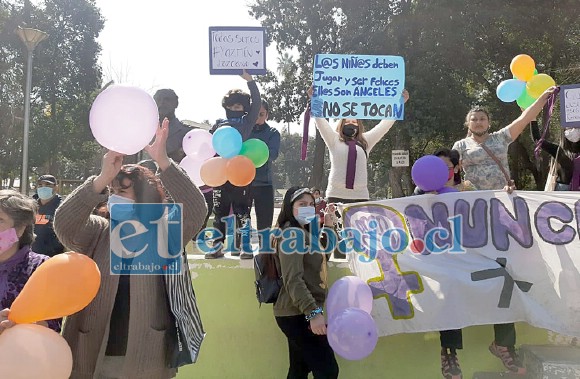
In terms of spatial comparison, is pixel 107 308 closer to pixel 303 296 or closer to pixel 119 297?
pixel 119 297

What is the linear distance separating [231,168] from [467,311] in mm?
2011

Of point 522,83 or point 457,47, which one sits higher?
point 457,47

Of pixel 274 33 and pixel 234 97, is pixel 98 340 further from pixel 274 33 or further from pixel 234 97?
pixel 274 33

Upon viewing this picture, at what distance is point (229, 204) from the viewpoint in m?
4.46

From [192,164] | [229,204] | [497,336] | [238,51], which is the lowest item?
[497,336]

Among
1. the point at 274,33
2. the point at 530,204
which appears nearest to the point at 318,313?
the point at 530,204

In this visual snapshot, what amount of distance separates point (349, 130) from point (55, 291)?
300cm

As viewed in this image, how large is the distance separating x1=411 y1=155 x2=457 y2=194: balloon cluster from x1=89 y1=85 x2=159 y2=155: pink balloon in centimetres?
207

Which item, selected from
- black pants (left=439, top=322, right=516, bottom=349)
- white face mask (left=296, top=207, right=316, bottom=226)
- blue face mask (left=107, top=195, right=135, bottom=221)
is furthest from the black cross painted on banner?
blue face mask (left=107, top=195, right=135, bottom=221)

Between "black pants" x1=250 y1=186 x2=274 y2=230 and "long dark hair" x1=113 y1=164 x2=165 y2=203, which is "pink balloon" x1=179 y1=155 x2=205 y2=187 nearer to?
"black pants" x1=250 y1=186 x2=274 y2=230

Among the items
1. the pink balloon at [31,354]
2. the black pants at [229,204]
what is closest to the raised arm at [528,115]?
the black pants at [229,204]

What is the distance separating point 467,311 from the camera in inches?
149

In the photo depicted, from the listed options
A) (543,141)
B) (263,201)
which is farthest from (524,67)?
(263,201)

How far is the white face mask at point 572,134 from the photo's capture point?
4792 millimetres
